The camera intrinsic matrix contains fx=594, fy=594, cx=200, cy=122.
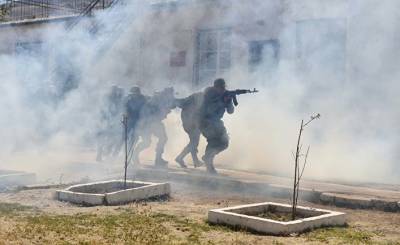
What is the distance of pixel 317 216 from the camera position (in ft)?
22.2

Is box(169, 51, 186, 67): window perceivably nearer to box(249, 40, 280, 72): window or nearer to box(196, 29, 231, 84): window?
box(196, 29, 231, 84): window

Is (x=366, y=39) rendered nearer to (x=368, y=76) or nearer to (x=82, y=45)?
(x=368, y=76)

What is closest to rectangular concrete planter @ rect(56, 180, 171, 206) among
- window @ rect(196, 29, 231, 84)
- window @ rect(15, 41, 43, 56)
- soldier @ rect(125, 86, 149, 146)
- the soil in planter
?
the soil in planter

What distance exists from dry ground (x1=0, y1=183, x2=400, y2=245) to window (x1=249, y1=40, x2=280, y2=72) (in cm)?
687

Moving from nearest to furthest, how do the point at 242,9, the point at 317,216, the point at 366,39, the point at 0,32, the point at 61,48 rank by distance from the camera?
the point at 317,216, the point at 366,39, the point at 242,9, the point at 61,48, the point at 0,32

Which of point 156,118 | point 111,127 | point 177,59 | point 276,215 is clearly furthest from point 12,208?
point 177,59

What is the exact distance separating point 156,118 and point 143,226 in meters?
6.27

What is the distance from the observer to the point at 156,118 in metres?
12.6

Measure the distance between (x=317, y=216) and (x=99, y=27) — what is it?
1341 centimetres

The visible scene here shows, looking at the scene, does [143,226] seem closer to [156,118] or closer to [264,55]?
[156,118]

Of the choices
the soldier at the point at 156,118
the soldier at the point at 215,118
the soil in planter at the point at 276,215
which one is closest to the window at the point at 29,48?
the soldier at the point at 156,118

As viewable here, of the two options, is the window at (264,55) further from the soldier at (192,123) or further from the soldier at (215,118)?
the soldier at (215,118)

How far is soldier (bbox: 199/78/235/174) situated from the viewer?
1109cm

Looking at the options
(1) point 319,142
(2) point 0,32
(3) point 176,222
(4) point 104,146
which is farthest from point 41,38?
(3) point 176,222
